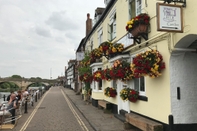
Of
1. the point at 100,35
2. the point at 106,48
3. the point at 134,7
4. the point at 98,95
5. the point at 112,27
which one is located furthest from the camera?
the point at 100,35

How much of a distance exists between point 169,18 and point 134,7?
16.0 ft

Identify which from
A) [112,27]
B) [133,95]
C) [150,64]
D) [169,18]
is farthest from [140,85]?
[112,27]

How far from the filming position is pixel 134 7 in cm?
995

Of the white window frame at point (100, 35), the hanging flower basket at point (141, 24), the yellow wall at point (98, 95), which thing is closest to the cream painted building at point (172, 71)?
the hanging flower basket at point (141, 24)

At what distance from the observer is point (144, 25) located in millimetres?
7707

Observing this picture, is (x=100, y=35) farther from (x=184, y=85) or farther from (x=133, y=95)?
(x=184, y=85)

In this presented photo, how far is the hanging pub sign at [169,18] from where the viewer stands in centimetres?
530

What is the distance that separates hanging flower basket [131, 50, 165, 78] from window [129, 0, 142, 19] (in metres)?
3.03

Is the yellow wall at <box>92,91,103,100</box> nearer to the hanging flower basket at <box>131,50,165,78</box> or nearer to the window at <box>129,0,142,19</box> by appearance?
the window at <box>129,0,142,19</box>

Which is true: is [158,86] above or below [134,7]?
below

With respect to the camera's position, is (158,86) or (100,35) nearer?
(158,86)

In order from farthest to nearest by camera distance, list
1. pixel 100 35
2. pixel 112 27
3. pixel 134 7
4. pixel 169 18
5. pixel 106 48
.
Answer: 1. pixel 100 35
2. pixel 112 27
3. pixel 106 48
4. pixel 134 7
5. pixel 169 18

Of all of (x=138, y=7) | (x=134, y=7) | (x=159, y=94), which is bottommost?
(x=159, y=94)

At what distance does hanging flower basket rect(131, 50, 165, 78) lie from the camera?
21.6 ft
